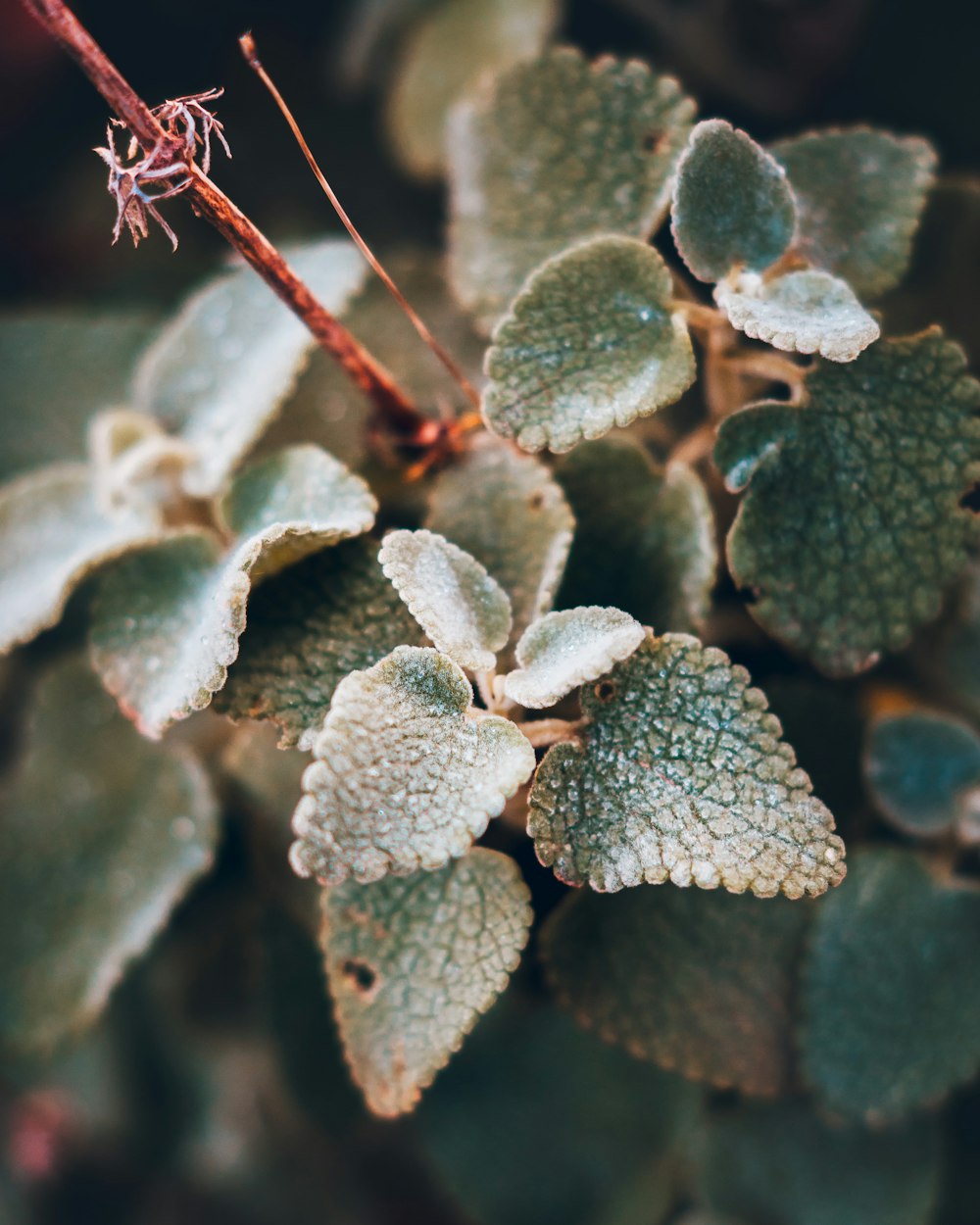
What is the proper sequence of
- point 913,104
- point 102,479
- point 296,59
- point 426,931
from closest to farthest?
point 426,931 < point 102,479 < point 913,104 < point 296,59

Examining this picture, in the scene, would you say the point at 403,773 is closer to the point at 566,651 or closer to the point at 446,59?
the point at 566,651

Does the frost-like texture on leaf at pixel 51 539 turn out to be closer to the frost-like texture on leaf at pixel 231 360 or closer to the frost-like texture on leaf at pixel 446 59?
the frost-like texture on leaf at pixel 231 360

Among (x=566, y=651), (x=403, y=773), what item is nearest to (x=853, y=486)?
(x=566, y=651)

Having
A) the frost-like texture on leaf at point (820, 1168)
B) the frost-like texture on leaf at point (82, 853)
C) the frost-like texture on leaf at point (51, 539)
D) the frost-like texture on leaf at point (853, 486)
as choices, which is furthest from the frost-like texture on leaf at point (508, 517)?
the frost-like texture on leaf at point (820, 1168)

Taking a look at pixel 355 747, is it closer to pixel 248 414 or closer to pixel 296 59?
pixel 248 414

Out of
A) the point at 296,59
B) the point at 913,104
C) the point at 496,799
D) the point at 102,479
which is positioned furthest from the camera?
the point at 296,59

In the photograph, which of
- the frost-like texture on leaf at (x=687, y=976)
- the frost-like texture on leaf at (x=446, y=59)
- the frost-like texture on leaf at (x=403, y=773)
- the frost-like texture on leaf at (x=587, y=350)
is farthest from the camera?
the frost-like texture on leaf at (x=446, y=59)

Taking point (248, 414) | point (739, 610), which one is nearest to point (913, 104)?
point (739, 610)
